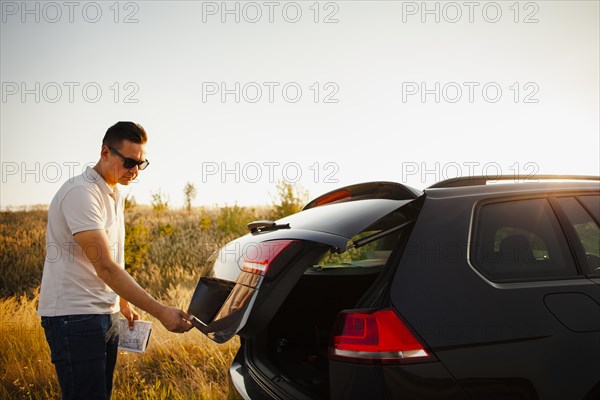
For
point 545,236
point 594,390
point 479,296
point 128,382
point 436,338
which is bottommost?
point 128,382

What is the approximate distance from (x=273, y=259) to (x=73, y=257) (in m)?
1.17

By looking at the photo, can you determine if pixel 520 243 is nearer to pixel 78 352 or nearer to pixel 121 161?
pixel 121 161

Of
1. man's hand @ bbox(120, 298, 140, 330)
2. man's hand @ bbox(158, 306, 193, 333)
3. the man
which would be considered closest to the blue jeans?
the man

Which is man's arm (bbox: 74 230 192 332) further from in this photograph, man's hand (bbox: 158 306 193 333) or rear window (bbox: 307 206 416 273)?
rear window (bbox: 307 206 416 273)

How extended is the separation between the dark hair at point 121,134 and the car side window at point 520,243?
Result: 75.0 inches

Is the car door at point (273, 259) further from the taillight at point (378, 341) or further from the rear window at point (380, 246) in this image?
the taillight at point (378, 341)

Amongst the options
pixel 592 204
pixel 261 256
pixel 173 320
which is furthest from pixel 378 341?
pixel 592 204

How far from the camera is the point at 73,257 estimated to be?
8.38ft

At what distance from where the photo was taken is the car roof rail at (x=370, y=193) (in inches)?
90.7

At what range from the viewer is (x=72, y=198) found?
2514 millimetres

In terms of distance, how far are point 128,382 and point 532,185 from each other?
3.82 metres

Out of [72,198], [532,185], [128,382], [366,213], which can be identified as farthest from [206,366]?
[532,185]

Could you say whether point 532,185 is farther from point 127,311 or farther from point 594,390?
point 127,311

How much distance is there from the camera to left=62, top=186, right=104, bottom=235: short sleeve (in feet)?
8.14
